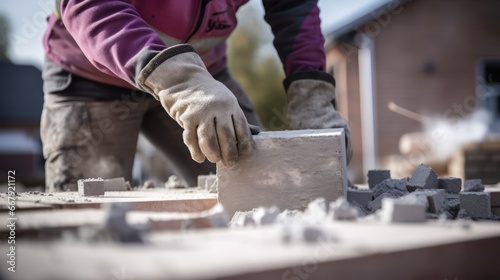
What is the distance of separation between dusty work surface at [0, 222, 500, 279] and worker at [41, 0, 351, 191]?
2.71 ft

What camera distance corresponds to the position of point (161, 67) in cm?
203

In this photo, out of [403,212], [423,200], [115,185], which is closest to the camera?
[403,212]

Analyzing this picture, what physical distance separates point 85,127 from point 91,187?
934 millimetres

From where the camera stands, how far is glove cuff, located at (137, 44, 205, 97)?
6.66ft

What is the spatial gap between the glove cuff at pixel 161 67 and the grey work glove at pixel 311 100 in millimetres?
975

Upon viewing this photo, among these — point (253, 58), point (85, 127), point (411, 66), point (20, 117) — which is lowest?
point (85, 127)

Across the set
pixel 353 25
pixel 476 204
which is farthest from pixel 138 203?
pixel 353 25

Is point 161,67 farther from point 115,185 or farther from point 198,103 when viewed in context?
point 115,185

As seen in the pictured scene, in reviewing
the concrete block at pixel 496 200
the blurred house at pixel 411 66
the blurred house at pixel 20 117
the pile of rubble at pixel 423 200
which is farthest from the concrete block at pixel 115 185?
the blurred house at pixel 20 117

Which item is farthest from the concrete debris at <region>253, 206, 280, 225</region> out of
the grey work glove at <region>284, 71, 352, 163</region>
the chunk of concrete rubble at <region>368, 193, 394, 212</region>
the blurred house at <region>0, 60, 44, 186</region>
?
the blurred house at <region>0, 60, 44, 186</region>

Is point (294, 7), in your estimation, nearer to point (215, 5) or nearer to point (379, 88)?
point (215, 5)

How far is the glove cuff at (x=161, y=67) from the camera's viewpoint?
6.66 feet

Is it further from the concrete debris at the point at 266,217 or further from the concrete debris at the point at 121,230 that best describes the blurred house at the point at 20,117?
the concrete debris at the point at 121,230

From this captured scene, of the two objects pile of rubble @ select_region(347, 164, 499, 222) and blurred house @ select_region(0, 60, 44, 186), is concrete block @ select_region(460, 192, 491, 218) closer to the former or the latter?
pile of rubble @ select_region(347, 164, 499, 222)
